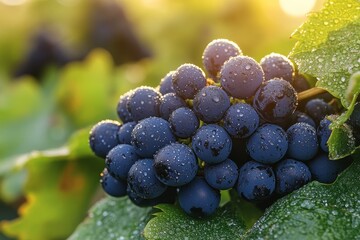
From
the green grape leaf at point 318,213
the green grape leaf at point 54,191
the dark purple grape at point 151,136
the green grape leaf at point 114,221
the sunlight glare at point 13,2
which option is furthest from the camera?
the sunlight glare at point 13,2

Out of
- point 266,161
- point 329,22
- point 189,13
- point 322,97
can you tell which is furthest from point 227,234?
point 189,13

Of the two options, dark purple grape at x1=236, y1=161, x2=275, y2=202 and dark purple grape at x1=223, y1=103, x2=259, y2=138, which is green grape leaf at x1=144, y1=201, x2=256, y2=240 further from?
dark purple grape at x1=223, y1=103, x2=259, y2=138

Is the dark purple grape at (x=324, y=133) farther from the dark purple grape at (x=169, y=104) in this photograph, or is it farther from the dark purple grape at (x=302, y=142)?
the dark purple grape at (x=169, y=104)

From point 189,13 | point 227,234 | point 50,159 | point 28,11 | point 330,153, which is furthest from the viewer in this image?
point 28,11

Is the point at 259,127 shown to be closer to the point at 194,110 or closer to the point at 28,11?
the point at 194,110

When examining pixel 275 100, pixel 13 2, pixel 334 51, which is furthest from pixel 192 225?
pixel 13 2

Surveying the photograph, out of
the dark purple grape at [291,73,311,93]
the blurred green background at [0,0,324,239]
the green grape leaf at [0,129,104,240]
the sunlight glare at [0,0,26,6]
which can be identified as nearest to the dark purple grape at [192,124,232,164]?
the dark purple grape at [291,73,311,93]

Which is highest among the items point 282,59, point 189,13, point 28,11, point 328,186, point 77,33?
point 28,11

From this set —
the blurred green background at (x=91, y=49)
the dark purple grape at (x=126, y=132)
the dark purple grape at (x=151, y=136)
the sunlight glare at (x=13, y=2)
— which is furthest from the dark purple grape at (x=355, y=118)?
the sunlight glare at (x=13, y=2)
